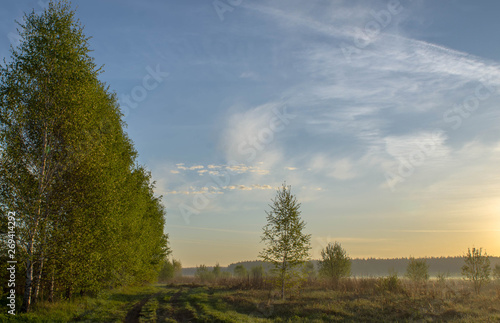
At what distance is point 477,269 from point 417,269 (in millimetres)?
17144

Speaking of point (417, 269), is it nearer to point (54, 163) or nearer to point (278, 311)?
point (278, 311)

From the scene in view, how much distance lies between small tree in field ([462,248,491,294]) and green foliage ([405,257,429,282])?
49.6 ft

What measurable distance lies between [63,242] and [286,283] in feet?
63.5

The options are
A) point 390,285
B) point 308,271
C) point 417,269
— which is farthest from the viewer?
point 417,269

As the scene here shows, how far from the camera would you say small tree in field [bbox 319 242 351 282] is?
4012 cm

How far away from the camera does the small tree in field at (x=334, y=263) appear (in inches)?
1580

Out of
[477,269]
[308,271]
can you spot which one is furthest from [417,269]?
[308,271]

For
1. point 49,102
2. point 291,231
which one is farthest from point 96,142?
point 291,231

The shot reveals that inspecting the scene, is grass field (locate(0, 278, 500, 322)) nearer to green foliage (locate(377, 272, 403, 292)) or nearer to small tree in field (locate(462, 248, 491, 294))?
green foliage (locate(377, 272, 403, 292))

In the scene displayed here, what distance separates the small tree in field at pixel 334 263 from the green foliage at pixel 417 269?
54.4 feet

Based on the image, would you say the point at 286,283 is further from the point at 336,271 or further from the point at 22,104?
the point at 22,104

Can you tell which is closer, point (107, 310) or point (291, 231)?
point (107, 310)

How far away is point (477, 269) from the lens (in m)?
34.6

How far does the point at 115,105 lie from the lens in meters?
26.6
